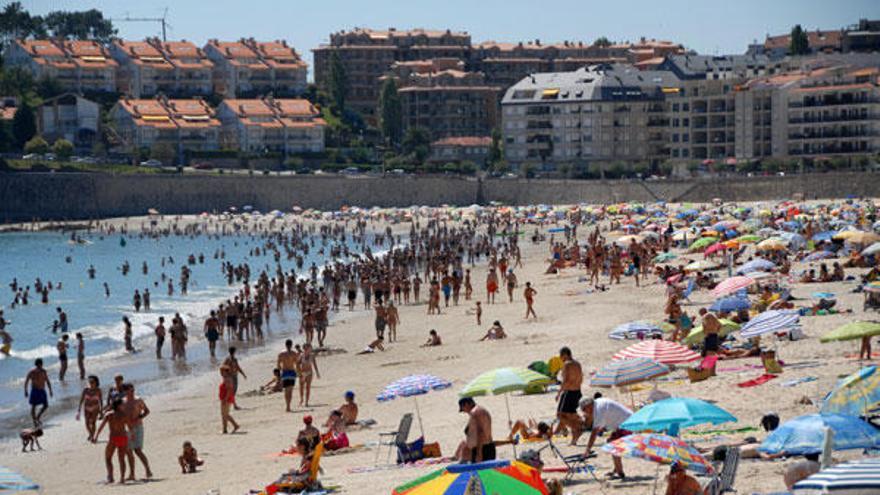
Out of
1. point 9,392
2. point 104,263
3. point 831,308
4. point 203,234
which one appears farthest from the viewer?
point 203,234

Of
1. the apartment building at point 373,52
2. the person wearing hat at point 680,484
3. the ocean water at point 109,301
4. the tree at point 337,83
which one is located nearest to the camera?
the person wearing hat at point 680,484

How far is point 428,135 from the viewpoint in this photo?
12619cm

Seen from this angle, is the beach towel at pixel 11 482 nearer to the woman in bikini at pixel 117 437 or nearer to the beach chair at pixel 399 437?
the woman in bikini at pixel 117 437

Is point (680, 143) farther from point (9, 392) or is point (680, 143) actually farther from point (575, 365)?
point (575, 365)

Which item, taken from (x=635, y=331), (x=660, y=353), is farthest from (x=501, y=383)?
(x=635, y=331)

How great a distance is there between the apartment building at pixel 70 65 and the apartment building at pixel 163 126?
9.80 meters

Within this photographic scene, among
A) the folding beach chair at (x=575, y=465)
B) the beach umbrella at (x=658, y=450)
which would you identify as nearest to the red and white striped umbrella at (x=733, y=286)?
the folding beach chair at (x=575, y=465)

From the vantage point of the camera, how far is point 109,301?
169 ft

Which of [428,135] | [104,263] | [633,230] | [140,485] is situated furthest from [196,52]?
[140,485]

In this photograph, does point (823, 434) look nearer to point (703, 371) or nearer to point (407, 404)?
point (703, 371)

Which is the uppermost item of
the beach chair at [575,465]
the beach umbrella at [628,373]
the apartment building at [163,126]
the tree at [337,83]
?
the tree at [337,83]

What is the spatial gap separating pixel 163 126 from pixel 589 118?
33.0 meters

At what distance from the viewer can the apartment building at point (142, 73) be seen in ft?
439

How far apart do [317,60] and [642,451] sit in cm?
14239
